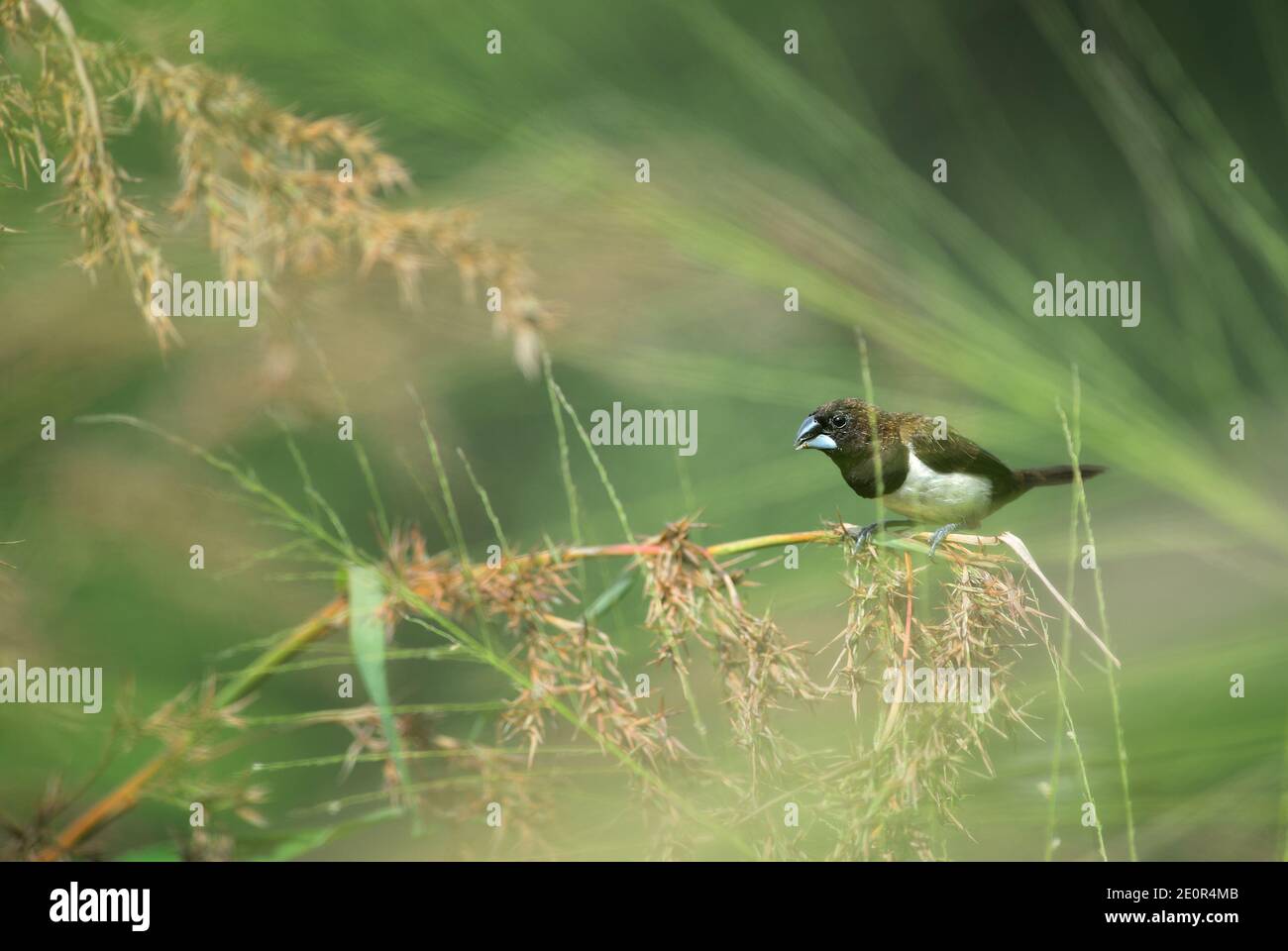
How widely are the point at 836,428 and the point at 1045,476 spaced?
0.33 meters

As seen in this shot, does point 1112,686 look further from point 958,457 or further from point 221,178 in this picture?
point 221,178

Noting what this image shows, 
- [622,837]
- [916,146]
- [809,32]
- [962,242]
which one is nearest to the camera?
[622,837]

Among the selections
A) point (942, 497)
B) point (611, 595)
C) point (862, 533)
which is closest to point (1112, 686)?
point (862, 533)

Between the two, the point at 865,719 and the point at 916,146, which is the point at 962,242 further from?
the point at 916,146

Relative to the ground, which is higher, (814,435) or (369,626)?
(814,435)

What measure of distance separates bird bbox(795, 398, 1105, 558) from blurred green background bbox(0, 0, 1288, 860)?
5cm

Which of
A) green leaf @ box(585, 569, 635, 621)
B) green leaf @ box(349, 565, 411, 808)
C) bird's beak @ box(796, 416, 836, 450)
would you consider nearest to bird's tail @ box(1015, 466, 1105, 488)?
bird's beak @ box(796, 416, 836, 450)

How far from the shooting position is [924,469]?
182 centimetres

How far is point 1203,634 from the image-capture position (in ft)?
4.76

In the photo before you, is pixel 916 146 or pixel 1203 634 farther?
pixel 916 146

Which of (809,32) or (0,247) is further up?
(809,32)

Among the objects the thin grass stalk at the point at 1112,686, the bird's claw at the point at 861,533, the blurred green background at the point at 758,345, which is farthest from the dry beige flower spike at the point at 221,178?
the thin grass stalk at the point at 1112,686

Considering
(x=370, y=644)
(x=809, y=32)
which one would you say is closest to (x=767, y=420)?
(x=809, y=32)

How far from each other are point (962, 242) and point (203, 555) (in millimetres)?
1552
